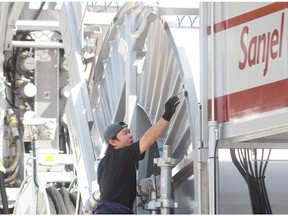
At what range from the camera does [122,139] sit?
203 inches

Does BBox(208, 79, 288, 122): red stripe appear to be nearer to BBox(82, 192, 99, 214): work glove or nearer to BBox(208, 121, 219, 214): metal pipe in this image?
BBox(208, 121, 219, 214): metal pipe

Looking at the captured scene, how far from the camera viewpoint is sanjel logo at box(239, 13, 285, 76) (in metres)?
3.77

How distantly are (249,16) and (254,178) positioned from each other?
1029mm

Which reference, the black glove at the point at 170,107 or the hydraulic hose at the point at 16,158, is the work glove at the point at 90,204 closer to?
the black glove at the point at 170,107

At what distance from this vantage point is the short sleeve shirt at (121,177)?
503 cm

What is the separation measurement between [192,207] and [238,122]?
1020mm

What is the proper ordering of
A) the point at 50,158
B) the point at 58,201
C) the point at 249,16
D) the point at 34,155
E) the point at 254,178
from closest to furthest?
the point at 249,16
the point at 254,178
the point at 34,155
the point at 58,201
the point at 50,158

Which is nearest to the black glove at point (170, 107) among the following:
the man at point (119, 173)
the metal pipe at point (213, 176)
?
the man at point (119, 173)

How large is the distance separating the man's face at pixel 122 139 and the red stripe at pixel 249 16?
1112mm

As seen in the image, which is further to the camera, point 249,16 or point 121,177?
point 121,177

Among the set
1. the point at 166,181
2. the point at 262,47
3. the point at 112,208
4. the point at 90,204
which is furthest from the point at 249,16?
the point at 90,204

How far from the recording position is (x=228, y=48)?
414 cm

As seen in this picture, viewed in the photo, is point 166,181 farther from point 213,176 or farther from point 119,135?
point 213,176

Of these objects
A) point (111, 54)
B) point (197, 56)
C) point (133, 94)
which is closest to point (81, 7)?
point (111, 54)
